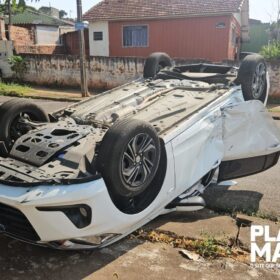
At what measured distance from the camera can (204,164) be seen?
4016 millimetres

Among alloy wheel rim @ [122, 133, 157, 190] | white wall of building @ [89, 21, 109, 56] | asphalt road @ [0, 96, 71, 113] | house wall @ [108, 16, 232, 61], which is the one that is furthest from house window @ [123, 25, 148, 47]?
alloy wheel rim @ [122, 133, 157, 190]

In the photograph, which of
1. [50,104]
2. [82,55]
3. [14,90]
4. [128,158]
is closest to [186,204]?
[128,158]

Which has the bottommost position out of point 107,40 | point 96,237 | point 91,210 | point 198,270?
point 198,270

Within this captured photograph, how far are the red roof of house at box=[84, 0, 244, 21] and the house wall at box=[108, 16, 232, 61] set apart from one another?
0.31 meters

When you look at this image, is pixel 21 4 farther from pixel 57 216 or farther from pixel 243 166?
pixel 57 216

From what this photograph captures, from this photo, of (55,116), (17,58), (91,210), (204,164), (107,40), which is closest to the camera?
(91,210)

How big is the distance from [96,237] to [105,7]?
1949 cm

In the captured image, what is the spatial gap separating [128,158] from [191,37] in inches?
635

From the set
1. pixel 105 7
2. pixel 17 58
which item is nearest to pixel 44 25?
pixel 105 7

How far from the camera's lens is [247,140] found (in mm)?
4469

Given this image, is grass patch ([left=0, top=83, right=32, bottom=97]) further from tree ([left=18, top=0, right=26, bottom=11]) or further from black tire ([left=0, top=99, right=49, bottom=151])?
black tire ([left=0, top=99, right=49, bottom=151])

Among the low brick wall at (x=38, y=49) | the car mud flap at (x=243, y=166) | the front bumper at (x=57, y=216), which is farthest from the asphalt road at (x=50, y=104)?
the front bumper at (x=57, y=216)

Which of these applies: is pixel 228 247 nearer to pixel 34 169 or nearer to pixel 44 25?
pixel 34 169

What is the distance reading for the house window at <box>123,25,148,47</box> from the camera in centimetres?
1945
